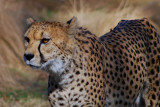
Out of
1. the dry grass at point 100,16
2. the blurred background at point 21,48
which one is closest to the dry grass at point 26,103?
the blurred background at point 21,48

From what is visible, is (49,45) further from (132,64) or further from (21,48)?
(21,48)

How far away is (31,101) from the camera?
624 cm

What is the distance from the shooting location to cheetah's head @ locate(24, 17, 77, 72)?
366cm

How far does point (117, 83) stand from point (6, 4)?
472 centimetres

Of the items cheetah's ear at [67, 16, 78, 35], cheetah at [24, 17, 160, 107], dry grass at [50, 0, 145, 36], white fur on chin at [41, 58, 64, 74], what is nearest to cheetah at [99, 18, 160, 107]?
cheetah at [24, 17, 160, 107]

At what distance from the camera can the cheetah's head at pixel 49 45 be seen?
3656mm

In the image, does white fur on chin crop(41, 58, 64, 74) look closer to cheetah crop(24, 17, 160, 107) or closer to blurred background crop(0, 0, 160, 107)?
cheetah crop(24, 17, 160, 107)

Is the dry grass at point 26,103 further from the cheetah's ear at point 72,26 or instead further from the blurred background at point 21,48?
the cheetah's ear at point 72,26

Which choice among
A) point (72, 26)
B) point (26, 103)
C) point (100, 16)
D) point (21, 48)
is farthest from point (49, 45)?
point (100, 16)

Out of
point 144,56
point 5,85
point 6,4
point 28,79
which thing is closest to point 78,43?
point 144,56

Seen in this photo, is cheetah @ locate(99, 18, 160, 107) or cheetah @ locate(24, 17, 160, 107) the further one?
cheetah @ locate(99, 18, 160, 107)

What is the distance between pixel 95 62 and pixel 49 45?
2.12 ft

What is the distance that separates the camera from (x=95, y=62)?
4188 mm

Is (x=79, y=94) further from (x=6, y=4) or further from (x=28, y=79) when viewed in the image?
(x=6, y=4)
